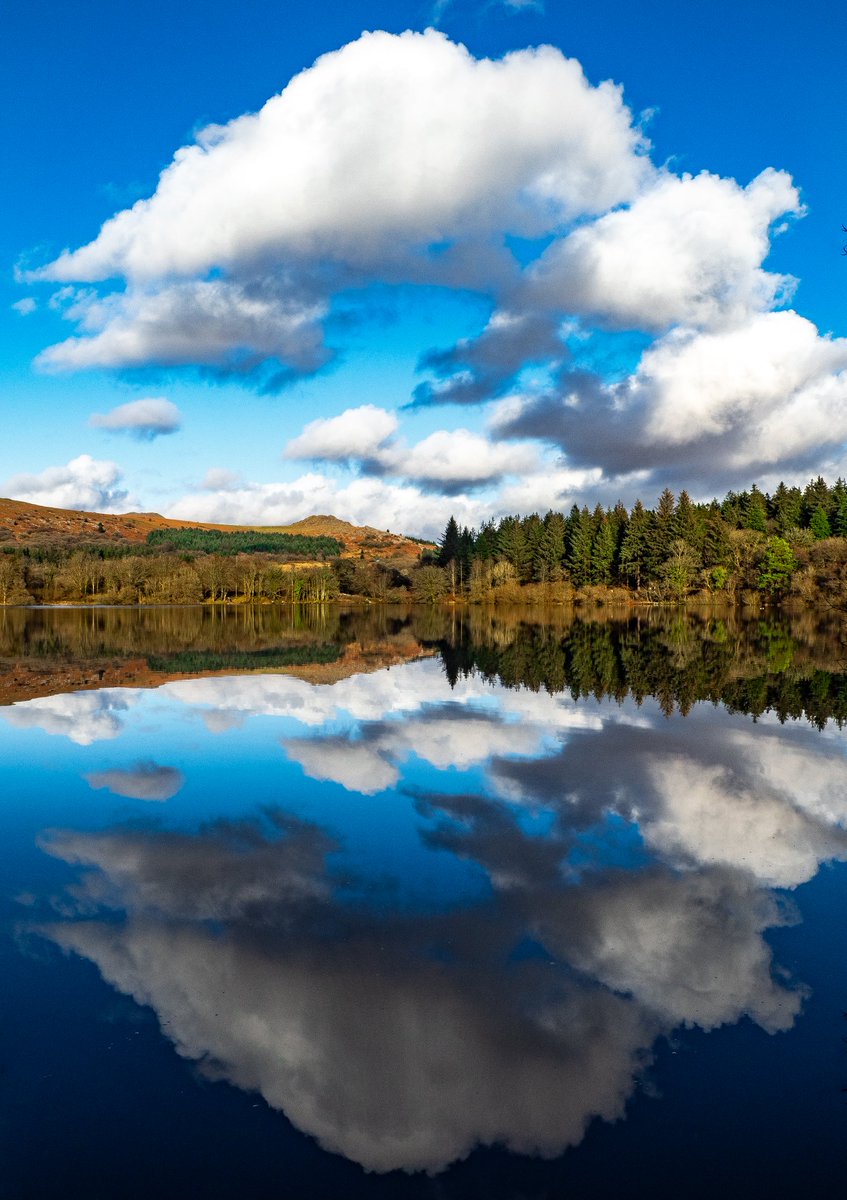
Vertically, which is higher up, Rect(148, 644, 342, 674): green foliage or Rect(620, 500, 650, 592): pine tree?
Rect(620, 500, 650, 592): pine tree

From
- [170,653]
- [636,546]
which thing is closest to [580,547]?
[636,546]

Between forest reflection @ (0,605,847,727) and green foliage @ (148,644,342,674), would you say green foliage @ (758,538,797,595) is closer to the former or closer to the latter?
forest reflection @ (0,605,847,727)

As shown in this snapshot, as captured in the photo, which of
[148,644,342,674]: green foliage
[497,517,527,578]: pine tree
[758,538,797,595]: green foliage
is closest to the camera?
[148,644,342,674]: green foliage

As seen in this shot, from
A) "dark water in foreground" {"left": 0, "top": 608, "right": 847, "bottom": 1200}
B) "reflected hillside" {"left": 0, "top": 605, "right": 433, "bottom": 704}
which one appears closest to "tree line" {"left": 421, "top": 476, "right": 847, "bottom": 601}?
"reflected hillside" {"left": 0, "top": 605, "right": 433, "bottom": 704}

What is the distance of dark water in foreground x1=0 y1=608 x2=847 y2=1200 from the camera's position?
492 centimetres

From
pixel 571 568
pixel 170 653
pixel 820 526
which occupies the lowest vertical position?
pixel 170 653

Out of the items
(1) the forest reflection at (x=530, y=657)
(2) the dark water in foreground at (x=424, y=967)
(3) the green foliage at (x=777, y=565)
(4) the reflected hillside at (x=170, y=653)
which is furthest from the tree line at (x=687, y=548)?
(2) the dark water in foreground at (x=424, y=967)

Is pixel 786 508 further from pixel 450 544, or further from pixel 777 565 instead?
pixel 450 544

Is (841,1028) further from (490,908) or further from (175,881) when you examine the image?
(175,881)

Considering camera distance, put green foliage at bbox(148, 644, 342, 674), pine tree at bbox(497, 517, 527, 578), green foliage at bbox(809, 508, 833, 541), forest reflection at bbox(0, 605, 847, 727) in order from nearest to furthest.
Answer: forest reflection at bbox(0, 605, 847, 727)
green foliage at bbox(148, 644, 342, 674)
green foliage at bbox(809, 508, 833, 541)
pine tree at bbox(497, 517, 527, 578)

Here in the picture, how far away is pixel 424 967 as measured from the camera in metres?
7.03

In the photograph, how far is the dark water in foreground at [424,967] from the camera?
4.92 m

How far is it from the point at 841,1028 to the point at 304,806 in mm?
8067

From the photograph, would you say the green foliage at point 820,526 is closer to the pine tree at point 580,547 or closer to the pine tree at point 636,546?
the pine tree at point 636,546
